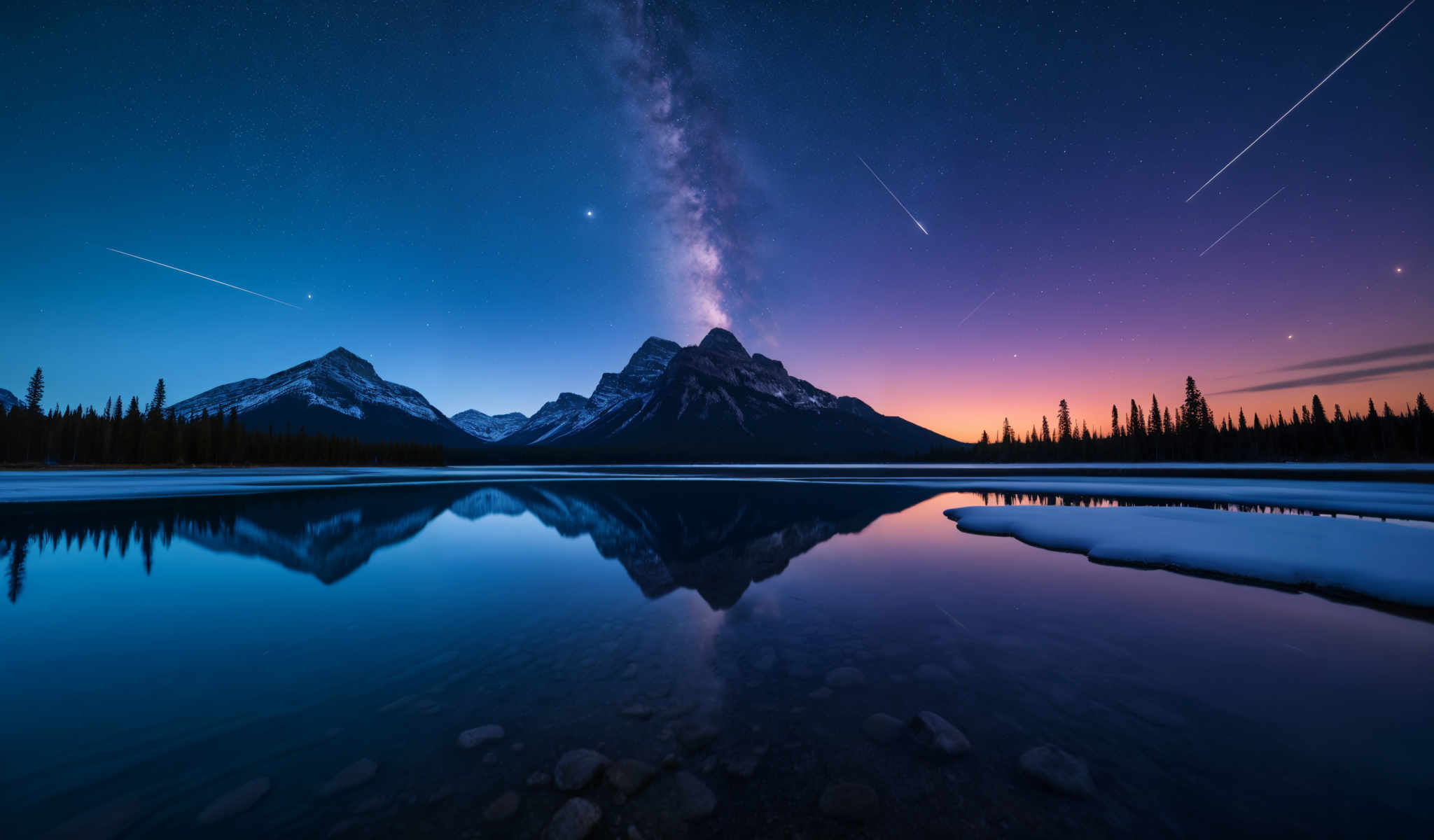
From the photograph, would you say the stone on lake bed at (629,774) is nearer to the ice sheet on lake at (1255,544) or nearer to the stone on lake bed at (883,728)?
the stone on lake bed at (883,728)

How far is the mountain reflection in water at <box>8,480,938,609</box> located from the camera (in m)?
18.3

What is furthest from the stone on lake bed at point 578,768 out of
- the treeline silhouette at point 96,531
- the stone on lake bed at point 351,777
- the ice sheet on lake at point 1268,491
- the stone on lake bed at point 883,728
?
the ice sheet on lake at point 1268,491

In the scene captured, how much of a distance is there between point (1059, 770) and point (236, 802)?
9.52 metres

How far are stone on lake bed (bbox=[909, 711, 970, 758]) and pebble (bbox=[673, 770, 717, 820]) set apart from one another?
306 cm

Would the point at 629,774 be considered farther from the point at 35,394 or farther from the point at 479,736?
the point at 35,394

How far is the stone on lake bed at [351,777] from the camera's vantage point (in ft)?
18.5

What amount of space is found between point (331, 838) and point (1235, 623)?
1697 cm

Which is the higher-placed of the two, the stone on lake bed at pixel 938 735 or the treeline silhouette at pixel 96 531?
the treeline silhouette at pixel 96 531

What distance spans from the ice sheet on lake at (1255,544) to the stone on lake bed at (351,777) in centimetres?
2200

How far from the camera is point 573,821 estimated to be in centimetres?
509

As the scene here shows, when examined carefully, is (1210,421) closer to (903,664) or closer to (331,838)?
(903,664)

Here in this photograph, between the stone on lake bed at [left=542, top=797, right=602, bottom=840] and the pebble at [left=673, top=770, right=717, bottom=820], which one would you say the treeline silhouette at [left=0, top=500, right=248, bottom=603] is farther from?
the pebble at [left=673, top=770, right=717, bottom=820]

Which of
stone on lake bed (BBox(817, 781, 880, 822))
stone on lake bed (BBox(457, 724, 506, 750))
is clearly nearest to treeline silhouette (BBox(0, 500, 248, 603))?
stone on lake bed (BBox(457, 724, 506, 750))

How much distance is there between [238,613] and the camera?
12.9m
